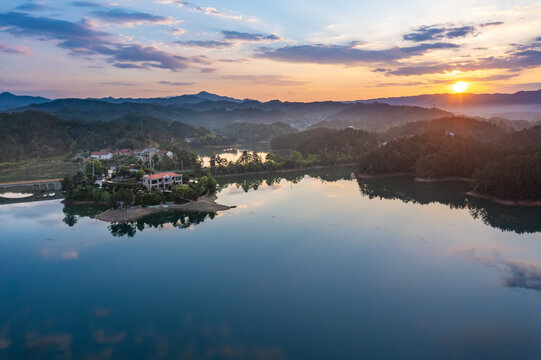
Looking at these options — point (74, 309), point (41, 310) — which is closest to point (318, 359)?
point (74, 309)

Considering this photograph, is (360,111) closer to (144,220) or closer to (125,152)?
(125,152)

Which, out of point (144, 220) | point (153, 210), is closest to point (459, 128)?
point (153, 210)

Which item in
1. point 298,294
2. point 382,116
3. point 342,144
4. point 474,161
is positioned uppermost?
point 382,116

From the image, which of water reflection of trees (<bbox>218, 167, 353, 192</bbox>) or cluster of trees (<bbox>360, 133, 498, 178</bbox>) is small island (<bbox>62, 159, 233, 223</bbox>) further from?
cluster of trees (<bbox>360, 133, 498, 178</bbox>)

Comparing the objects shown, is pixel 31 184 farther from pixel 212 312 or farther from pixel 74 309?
pixel 212 312

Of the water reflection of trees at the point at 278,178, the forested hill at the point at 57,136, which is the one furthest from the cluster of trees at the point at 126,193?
the forested hill at the point at 57,136

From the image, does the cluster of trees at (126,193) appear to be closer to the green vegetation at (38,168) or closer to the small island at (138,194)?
the small island at (138,194)
